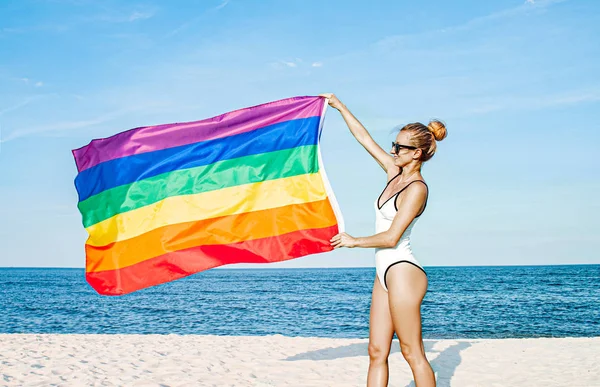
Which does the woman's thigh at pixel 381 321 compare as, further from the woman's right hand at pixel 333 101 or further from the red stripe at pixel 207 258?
the woman's right hand at pixel 333 101

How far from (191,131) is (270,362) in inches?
153

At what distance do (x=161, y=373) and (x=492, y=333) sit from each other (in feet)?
52.8

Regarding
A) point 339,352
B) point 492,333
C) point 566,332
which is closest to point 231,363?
point 339,352

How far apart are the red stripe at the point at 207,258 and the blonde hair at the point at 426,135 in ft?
4.96

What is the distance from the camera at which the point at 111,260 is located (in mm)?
5000

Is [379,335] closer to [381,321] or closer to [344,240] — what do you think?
[381,321]

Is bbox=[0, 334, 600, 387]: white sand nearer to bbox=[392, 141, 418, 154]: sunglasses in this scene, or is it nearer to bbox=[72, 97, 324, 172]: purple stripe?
bbox=[72, 97, 324, 172]: purple stripe

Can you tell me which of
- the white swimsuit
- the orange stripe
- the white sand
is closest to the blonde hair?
the white swimsuit

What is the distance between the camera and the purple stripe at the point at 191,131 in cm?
512

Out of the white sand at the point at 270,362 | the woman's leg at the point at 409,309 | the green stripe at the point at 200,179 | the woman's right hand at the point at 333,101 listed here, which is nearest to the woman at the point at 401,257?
the woman's leg at the point at 409,309

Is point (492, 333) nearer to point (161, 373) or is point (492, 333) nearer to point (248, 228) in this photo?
point (161, 373)

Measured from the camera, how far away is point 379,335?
3736mm

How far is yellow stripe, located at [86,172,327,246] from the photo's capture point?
5051mm

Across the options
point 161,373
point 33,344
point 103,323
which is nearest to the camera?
point 161,373
